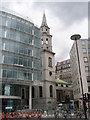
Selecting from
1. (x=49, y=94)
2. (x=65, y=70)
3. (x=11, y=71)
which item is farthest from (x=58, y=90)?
(x=65, y=70)

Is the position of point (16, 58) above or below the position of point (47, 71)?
above

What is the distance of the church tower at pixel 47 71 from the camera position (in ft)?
163

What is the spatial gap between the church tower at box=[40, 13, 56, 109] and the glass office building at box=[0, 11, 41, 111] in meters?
7.03

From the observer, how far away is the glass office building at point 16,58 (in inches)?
1416

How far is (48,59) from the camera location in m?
55.1

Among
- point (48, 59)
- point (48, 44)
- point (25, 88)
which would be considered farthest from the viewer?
point (48, 44)

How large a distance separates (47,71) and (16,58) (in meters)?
16.2

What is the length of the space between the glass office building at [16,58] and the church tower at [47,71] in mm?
7027

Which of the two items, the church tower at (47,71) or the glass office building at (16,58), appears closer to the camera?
the glass office building at (16,58)

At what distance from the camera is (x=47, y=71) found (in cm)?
5250

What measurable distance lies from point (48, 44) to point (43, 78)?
46.5ft

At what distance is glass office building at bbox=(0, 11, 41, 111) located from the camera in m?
36.0

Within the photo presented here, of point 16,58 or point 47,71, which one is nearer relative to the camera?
point 16,58

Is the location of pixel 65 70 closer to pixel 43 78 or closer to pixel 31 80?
pixel 43 78
